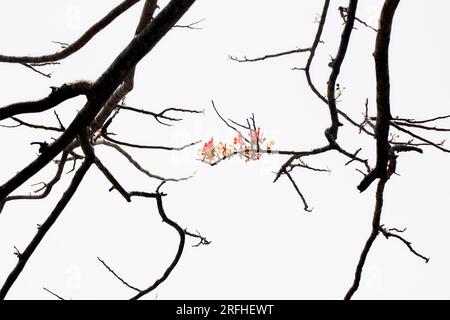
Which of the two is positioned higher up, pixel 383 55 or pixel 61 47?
pixel 61 47

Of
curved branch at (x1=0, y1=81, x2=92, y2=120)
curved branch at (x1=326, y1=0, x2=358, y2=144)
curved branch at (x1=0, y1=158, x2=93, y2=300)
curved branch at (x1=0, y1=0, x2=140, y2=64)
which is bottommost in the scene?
curved branch at (x1=0, y1=158, x2=93, y2=300)

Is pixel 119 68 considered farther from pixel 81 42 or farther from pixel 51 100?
pixel 81 42

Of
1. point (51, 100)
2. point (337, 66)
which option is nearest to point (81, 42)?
point (51, 100)

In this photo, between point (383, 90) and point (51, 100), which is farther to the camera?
point (383, 90)

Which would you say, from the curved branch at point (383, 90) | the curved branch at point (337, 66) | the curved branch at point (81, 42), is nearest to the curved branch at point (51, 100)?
the curved branch at point (337, 66)

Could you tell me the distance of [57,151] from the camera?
173 centimetres

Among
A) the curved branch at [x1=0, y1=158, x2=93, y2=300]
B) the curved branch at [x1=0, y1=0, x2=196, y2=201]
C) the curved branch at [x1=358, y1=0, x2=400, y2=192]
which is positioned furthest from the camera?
the curved branch at [x1=0, y1=158, x2=93, y2=300]

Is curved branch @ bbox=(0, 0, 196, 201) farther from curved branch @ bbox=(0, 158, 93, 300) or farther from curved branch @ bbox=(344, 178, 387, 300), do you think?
curved branch @ bbox=(344, 178, 387, 300)

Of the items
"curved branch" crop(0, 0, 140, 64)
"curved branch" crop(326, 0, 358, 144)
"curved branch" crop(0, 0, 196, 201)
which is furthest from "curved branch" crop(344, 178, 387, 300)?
"curved branch" crop(0, 0, 140, 64)

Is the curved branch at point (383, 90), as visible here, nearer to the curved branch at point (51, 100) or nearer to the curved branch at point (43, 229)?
the curved branch at point (51, 100)
